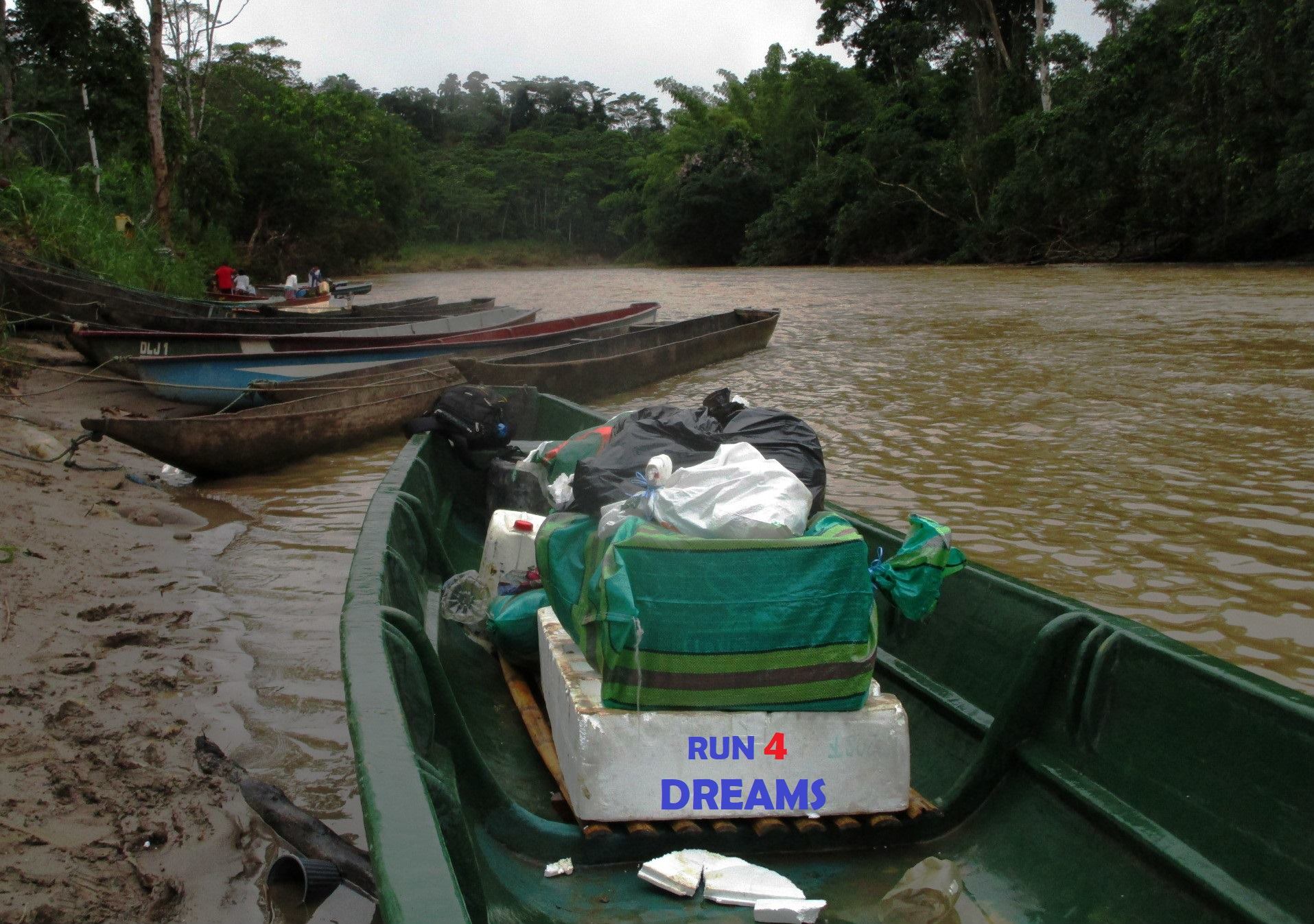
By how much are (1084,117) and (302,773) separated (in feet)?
98.5

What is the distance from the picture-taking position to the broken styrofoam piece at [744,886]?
7.02ft

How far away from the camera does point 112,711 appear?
333cm

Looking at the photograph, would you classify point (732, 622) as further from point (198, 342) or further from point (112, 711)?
point (198, 342)

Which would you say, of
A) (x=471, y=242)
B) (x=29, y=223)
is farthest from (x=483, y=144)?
(x=29, y=223)

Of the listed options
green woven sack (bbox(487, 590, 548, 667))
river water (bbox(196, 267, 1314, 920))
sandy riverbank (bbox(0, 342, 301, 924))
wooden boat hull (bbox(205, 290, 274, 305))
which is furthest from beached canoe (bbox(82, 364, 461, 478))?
wooden boat hull (bbox(205, 290, 274, 305))

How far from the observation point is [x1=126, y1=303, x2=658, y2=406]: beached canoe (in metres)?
9.40

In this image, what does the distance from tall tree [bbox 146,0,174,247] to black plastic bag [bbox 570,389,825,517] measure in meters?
15.4

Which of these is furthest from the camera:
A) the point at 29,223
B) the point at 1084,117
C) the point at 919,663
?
the point at 1084,117

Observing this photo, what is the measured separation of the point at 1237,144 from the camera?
23.5 metres

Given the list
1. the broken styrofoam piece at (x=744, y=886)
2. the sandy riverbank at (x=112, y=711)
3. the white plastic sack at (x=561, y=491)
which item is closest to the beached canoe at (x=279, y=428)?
the sandy riverbank at (x=112, y=711)

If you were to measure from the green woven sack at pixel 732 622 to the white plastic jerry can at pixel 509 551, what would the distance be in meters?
1.30

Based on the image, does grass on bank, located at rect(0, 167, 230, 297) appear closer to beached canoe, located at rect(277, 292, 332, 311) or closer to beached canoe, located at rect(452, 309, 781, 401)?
beached canoe, located at rect(277, 292, 332, 311)

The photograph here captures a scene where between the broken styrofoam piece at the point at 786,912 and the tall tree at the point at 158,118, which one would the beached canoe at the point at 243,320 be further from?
the broken styrofoam piece at the point at 786,912

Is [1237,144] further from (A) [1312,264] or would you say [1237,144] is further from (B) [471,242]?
(B) [471,242]
